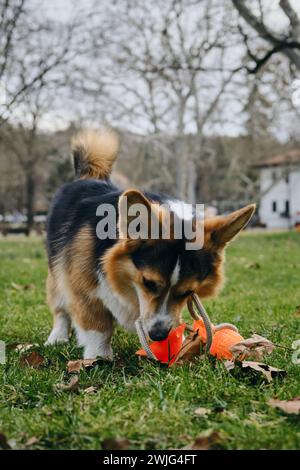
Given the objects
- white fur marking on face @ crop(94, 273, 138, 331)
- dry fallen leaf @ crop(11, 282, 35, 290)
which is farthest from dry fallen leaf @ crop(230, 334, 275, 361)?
dry fallen leaf @ crop(11, 282, 35, 290)

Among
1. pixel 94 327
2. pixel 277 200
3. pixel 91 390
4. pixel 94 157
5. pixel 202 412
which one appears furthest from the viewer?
pixel 277 200

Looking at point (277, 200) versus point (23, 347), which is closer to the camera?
point (23, 347)

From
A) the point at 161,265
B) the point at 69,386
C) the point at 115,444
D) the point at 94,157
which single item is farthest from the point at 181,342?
the point at 94,157

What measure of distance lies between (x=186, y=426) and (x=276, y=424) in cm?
39

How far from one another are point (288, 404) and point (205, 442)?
23.1 inches

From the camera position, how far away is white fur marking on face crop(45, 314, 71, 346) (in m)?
4.71

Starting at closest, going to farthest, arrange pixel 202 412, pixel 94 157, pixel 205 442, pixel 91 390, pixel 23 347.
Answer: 1. pixel 205 442
2. pixel 202 412
3. pixel 91 390
4. pixel 23 347
5. pixel 94 157

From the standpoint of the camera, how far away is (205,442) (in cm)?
237

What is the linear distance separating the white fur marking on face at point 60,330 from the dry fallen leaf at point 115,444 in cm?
229

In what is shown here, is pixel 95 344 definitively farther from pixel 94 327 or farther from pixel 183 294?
pixel 183 294

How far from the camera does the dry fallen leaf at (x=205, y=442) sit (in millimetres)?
2357

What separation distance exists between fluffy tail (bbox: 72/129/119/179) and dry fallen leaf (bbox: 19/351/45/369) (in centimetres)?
204

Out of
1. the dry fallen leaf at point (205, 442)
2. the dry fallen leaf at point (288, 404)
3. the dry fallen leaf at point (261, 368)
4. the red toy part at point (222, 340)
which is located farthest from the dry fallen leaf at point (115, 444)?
the red toy part at point (222, 340)

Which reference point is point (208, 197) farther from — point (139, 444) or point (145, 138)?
point (139, 444)
